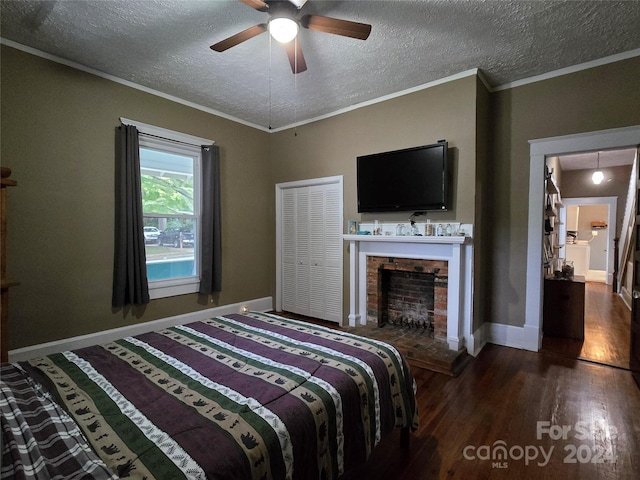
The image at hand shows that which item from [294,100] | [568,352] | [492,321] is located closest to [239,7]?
[294,100]

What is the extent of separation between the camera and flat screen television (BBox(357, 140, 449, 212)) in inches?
129

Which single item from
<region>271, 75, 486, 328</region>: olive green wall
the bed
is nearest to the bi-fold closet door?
<region>271, 75, 486, 328</region>: olive green wall

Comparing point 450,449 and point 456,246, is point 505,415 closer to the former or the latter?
point 450,449

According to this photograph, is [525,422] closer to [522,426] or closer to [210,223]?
[522,426]

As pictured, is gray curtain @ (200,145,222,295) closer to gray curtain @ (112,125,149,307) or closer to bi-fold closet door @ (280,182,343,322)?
gray curtain @ (112,125,149,307)

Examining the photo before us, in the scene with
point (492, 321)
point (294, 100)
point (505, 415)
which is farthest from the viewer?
point (294, 100)

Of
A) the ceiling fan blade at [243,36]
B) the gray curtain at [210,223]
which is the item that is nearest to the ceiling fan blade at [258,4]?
the ceiling fan blade at [243,36]

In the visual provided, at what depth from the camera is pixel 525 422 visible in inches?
84.0

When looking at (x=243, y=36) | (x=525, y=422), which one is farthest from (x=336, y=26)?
(x=525, y=422)

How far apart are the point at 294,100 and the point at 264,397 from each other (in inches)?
138

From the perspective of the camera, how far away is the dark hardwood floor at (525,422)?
68.4 inches

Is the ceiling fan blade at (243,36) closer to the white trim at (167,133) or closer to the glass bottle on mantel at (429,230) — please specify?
the white trim at (167,133)

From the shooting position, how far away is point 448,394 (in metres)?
2.51

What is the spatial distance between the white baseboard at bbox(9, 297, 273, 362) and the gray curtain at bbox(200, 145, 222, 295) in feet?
1.15
